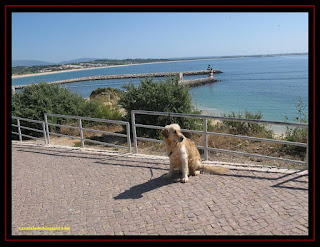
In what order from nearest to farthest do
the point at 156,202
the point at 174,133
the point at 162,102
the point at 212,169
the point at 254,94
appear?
the point at 156,202 < the point at 174,133 < the point at 212,169 < the point at 162,102 < the point at 254,94

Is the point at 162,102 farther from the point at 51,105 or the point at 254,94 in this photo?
the point at 254,94

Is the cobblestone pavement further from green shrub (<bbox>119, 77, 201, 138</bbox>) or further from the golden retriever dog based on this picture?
green shrub (<bbox>119, 77, 201, 138</bbox>)

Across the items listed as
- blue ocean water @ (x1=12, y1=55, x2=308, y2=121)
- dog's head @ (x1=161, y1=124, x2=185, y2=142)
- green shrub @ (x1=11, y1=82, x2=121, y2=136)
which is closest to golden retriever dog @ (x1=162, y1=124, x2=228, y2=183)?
dog's head @ (x1=161, y1=124, x2=185, y2=142)

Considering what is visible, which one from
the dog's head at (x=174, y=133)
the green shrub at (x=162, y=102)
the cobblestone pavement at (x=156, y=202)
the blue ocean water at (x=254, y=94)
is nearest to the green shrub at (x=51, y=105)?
the blue ocean water at (x=254, y=94)

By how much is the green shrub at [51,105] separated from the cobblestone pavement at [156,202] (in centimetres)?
887

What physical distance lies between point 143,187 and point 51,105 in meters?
11.8

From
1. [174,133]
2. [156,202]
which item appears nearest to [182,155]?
[174,133]

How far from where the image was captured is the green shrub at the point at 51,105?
15.8 m

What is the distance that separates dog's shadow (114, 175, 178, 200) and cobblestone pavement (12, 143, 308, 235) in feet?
0.06

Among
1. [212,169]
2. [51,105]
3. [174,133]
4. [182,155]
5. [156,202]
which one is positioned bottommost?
[156,202]

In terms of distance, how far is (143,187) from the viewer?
19.5 feet

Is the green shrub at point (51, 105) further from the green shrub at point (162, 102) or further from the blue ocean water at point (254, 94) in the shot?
the green shrub at point (162, 102)
